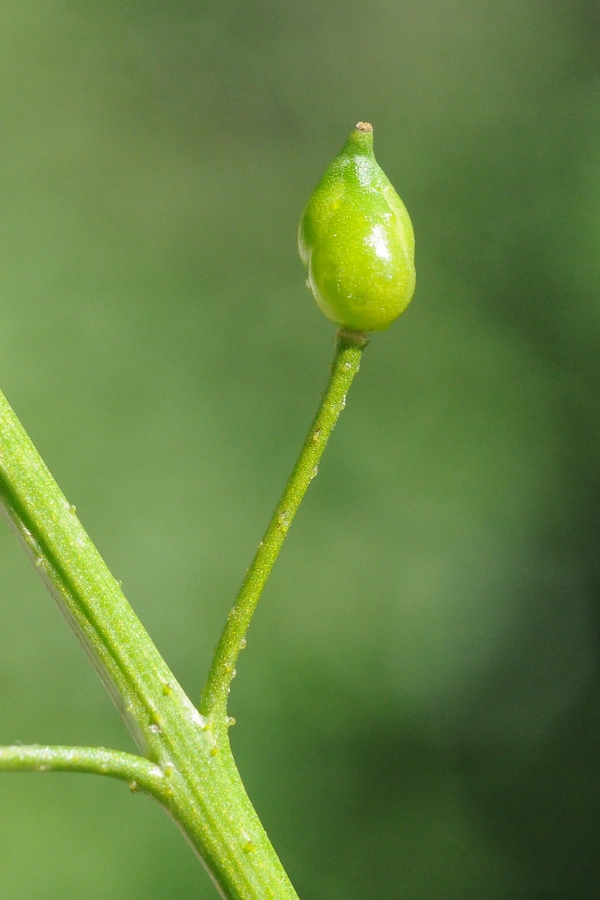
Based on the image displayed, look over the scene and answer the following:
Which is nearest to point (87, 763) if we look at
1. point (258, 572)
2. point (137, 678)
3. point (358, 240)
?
point (137, 678)

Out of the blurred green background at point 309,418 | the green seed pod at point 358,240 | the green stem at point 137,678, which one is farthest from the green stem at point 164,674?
the blurred green background at point 309,418

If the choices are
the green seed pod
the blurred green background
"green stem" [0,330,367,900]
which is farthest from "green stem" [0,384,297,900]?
the blurred green background

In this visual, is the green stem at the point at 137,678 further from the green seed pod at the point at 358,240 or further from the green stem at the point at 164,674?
the green seed pod at the point at 358,240

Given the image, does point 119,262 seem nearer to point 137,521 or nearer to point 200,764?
point 137,521

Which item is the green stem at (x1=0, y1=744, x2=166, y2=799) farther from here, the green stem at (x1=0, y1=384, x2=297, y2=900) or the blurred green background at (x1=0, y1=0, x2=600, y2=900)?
the blurred green background at (x1=0, y1=0, x2=600, y2=900)

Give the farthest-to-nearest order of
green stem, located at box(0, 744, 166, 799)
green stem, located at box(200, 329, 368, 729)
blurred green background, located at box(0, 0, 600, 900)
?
blurred green background, located at box(0, 0, 600, 900) → green stem, located at box(200, 329, 368, 729) → green stem, located at box(0, 744, 166, 799)

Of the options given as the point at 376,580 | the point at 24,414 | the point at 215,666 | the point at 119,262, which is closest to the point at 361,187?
the point at 215,666
